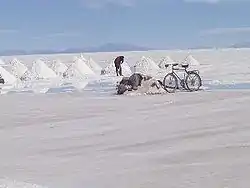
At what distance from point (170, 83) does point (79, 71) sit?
17.5 metres

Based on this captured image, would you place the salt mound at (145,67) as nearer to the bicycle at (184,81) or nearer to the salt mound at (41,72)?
the salt mound at (41,72)

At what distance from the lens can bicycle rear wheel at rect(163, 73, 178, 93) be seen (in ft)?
61.9

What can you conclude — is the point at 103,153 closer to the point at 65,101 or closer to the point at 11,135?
the point at 11,135

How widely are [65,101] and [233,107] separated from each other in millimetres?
5810

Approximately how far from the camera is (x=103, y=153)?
25.7ft

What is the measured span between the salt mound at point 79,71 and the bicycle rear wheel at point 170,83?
48.7 feet

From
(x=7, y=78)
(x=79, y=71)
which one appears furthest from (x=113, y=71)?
(x=7, y=78)

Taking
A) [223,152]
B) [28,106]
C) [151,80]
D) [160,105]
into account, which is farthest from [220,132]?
[151,80]

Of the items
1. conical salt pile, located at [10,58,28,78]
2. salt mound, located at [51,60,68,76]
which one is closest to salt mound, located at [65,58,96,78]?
salt mound, located at [51,60,68,76]

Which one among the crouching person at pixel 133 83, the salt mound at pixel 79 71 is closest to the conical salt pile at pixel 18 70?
the salt mound at pixel 79 71

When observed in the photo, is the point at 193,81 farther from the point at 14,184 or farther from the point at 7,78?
the point at 7,78

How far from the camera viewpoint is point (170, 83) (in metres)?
19.4

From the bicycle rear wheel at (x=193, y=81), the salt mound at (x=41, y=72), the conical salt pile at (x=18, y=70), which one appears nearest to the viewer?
the bicycle rear wheel at (x=193, y=81)

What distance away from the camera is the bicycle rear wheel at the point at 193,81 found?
19.1 m
